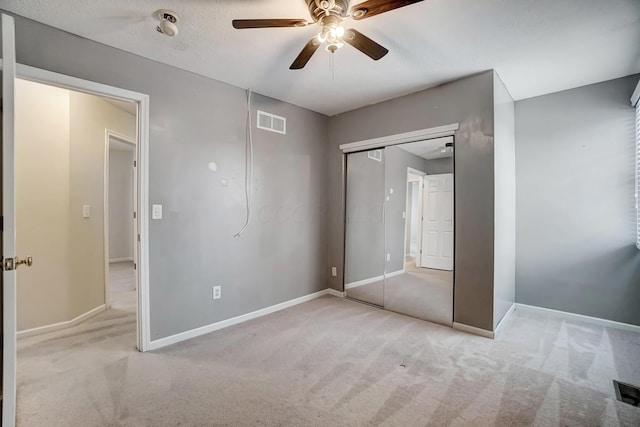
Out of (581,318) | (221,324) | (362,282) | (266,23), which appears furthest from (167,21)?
(581,318)

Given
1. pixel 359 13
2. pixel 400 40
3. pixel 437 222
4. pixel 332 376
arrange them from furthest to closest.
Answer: pixel 437 222 → pixel 400 40 → pixel 332 376 → pixel 359 13

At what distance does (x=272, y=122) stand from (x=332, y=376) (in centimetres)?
275

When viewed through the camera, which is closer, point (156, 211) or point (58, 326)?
point (156, 211)

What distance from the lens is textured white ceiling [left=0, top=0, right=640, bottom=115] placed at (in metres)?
1.90

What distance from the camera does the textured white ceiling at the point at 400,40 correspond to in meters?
1.90

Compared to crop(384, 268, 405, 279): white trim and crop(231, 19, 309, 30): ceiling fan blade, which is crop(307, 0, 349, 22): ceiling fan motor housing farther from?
crop(384, 268, 405, 279): white trim

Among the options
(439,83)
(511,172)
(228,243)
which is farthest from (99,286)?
(511,172)

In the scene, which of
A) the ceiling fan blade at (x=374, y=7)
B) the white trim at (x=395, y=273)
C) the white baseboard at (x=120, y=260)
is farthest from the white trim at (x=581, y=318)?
the white baseboard at (x=120, y=260)

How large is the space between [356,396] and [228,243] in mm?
1917

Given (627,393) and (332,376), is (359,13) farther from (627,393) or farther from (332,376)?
(627,393)

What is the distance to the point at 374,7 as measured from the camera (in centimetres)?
154

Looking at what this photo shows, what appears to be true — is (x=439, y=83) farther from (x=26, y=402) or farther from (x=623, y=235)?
(x=26, y=402)

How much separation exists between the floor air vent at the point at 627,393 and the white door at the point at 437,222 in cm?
241

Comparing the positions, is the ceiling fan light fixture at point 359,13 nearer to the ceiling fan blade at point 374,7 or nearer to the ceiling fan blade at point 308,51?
the ceiling fan blade at point 374,7
